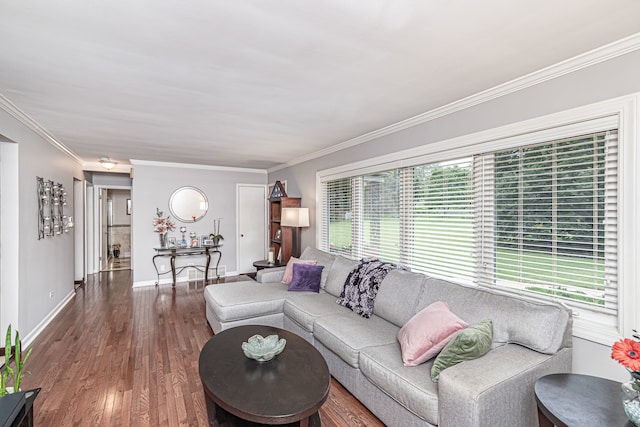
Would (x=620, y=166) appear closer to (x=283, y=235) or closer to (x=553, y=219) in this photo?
(x=553, y=219)

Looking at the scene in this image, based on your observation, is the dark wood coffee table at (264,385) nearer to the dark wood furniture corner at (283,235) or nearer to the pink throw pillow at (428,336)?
the pink throw pillow at (428,336)

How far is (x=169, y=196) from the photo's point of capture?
6.01 m

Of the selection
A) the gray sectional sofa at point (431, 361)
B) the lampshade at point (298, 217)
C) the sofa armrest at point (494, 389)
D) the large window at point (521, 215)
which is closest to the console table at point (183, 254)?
the lampshade at point (298, 217)

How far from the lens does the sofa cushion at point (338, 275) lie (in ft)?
11.5

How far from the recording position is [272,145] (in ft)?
14.7

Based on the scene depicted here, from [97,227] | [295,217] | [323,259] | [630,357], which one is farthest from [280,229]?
[630,357]

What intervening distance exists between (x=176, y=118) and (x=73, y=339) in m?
2.70

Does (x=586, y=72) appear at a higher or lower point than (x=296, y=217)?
higher

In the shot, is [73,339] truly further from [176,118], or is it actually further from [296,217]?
[296,217]

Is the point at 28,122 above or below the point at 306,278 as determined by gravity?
above

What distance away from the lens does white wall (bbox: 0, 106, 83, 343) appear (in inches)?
120

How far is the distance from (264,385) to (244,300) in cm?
165

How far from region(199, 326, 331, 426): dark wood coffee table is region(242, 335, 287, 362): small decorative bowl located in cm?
4

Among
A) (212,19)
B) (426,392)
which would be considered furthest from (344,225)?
(212,19)
